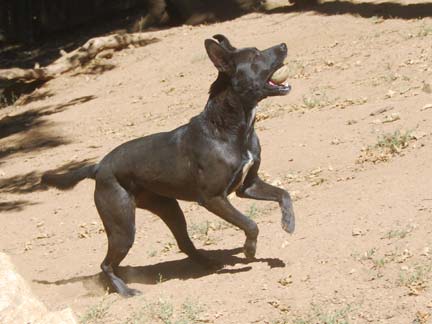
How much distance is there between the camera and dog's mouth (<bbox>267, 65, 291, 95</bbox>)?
22.8 feet

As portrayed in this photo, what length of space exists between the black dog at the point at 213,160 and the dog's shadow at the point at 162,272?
0.40m

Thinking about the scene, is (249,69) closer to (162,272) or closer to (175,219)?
(175,219)

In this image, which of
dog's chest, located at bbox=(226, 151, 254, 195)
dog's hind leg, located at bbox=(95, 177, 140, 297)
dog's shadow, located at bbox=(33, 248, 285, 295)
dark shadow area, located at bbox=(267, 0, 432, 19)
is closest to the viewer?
dog's chest, located at bbox=(226, 151, 254, 195)

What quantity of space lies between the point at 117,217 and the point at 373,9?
32.3 ft

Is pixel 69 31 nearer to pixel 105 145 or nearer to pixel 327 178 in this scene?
pixel 105 145

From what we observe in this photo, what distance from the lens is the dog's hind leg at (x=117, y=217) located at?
24.0 feet

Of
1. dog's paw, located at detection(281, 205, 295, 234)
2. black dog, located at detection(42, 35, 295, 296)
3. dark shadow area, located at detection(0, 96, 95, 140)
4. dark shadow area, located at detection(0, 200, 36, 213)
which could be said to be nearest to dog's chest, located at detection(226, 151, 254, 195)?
black dog, located at detection(42, 35, 295, 296)

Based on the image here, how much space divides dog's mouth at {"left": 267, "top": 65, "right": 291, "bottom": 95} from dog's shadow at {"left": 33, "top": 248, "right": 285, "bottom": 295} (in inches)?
56.8

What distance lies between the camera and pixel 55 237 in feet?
32.0

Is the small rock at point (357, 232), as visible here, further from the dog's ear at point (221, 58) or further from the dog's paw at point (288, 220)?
the dog's ear at point (221, 58)

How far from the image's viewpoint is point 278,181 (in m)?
9.45

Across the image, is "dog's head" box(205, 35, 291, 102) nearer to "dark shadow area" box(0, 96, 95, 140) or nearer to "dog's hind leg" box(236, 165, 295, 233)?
"dog's hind leg" box(236, 165, 295, 233)

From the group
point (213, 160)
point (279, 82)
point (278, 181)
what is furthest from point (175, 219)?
point (278, 181)

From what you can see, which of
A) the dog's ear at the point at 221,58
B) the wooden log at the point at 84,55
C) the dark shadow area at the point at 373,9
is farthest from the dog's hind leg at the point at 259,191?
the wooden log at the point at 84,55
